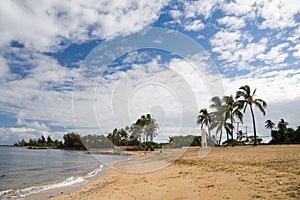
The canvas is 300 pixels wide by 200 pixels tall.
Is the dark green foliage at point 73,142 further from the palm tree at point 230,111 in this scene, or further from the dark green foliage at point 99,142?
the palm tree at point 230,111

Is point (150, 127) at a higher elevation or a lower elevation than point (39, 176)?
higher

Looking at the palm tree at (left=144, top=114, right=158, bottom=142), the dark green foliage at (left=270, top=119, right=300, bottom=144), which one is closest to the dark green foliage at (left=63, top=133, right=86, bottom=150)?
the palm tree at (left=144, top=114, right=158, bottom=142)

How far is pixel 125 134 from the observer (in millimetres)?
104938

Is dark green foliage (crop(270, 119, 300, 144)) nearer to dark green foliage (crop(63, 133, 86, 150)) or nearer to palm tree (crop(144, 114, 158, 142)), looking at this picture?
palm tree (crop(144, 114, 158, 142))

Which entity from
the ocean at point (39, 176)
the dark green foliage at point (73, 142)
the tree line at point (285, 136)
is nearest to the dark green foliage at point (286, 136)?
the tree line at point (285, 136)

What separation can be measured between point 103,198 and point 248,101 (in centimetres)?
2648

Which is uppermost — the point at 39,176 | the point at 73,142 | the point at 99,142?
the point at 73,142

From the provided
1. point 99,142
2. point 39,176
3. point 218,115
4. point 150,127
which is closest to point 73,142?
point 99,142

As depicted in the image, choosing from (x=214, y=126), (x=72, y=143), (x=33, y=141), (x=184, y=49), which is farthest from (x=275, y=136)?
(x=33, y=141)

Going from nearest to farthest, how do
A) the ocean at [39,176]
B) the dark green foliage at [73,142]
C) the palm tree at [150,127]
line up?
the ocean at [39,176] → the palm tree at [150,127] → the dark green foliage at [73,142]

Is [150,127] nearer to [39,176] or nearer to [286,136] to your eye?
[286,136]

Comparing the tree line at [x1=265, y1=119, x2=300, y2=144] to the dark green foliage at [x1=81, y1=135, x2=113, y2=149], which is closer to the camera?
the tree line at [x1=265, y1=119, x2=300, y2=144]

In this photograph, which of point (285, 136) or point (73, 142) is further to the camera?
point (73, 142)

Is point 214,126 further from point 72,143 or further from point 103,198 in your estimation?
point 72,143
